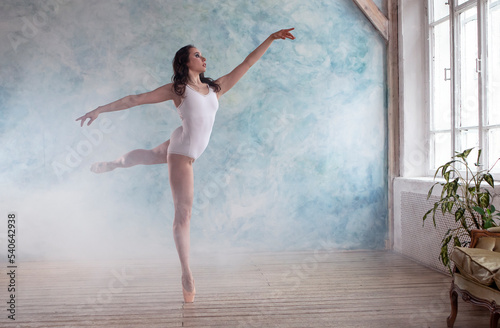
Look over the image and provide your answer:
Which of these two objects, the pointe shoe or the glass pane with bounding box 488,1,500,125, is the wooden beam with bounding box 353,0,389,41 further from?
the pointe shoe

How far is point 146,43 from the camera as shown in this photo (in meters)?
5.01

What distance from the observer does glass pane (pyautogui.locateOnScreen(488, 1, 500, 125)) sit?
13.0 feet

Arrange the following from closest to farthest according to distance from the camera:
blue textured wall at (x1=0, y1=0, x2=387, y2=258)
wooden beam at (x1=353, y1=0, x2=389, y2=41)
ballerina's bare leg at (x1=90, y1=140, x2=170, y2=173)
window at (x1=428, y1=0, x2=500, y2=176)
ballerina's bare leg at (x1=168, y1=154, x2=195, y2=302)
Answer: ballerina's bare leg at (x1=168, y1=154, x2=195, y2=302) < ballerina's bare leg at (x1=90, y1=140, x2=170, y2=173) < window at (x1=428, y1=0, x2=500, y2=176) < blue textured wall at (x1=0, y1=0, x2=387, y2=258) < wooden beam at (x1=353, y1=0, x2=389, y2=41)

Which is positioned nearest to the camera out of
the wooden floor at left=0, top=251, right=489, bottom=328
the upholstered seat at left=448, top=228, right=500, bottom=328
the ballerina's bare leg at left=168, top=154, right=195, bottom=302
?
the upholstered seat at left=448, top=228, right=500, bottom=328

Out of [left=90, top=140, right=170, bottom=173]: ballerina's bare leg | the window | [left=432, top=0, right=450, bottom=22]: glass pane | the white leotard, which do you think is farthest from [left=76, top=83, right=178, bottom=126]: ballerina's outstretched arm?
[left=432, top=0, right=450, bottom=22]: glass pane

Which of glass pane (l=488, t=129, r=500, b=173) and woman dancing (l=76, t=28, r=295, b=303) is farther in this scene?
glass pane (l=488, t=129, r=500, b=173)

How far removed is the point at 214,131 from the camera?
5.10 metres

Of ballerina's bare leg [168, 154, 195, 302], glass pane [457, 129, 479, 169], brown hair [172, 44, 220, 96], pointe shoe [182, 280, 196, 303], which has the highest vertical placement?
brown hair [172, 44, 220, 96]

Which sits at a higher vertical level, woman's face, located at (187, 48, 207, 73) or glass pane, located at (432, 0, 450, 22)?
glass pane, located at (432, 0, 450, 22)

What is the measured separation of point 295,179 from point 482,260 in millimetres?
2713

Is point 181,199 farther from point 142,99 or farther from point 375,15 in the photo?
point 375,15

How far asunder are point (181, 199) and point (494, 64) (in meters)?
2.78

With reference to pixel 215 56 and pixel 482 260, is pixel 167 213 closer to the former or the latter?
pixel 215 56

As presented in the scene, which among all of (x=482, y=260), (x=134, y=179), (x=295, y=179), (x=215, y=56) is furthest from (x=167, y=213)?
(x=482, y=260)
